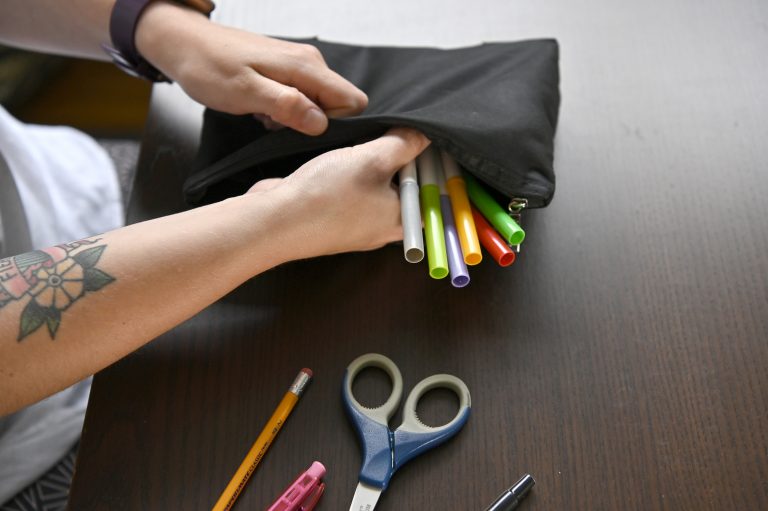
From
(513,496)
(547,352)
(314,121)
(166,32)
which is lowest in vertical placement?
(513,496)

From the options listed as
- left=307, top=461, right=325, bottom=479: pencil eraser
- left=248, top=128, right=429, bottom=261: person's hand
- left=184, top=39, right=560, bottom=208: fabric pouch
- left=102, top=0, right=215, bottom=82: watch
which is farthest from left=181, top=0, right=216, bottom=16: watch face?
left=307, top=461, right=325, bottom=479: pencil eraser

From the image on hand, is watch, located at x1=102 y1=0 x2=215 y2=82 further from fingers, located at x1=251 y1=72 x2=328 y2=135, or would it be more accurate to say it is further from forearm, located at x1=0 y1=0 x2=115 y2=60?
fingers, located at x1=251 y1=72 x2=328 y2=135

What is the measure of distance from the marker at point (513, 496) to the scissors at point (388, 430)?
0.19 ft

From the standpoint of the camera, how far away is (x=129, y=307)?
0.47 metres

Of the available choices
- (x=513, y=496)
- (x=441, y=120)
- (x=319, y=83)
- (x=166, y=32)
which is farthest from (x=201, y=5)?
(x=513, y=496)

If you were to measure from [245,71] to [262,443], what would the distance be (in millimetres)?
323

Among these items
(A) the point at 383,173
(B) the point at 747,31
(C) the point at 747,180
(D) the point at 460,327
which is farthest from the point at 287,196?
(B) the point at 747,31

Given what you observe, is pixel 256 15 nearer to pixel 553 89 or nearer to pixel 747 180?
pixel 553 89

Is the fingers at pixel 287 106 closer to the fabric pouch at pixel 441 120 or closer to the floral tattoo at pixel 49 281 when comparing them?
the fabric pouch at pixel 441 120

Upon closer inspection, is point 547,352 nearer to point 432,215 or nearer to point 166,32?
point 432,215

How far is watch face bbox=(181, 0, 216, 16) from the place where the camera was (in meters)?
0.63

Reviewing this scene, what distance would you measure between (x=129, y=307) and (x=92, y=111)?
68 cm

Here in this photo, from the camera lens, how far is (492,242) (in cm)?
53

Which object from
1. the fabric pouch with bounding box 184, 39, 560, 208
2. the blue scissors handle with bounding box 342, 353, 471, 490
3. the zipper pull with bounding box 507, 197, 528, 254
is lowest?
the blue scissors handle with bounding box 342, 353, 471, 490
